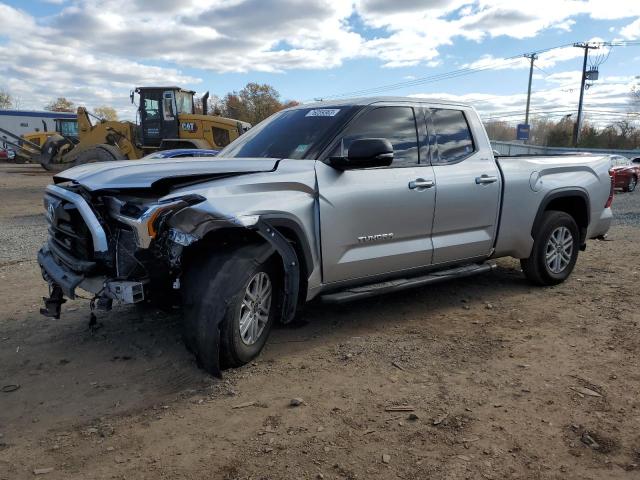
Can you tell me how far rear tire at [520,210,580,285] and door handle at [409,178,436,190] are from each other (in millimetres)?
1750

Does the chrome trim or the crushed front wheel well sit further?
the crushed front wheel well

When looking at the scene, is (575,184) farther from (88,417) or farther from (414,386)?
(88,417)

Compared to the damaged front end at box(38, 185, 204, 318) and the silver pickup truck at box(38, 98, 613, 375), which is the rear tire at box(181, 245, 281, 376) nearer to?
the silver pickup truck at box(38, 98, 613, 375)

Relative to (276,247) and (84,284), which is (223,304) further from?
(84,284)

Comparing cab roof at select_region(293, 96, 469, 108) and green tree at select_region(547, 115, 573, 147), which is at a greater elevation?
cab roof at select_region(293, 96, 469, 108)

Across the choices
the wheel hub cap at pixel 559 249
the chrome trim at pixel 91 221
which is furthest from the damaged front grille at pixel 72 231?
the wheel hub cap at pixel 559 249

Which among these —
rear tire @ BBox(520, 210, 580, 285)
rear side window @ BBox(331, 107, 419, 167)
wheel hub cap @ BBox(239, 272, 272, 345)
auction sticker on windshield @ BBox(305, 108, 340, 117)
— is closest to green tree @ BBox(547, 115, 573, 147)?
rear tire @ BBox(520, 210, 580, 285)

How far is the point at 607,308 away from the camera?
5.32 meters

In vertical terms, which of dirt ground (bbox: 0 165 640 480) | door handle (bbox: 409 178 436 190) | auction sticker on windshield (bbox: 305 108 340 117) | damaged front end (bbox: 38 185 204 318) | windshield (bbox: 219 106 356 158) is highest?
auction sticker on windshield (bbox: 305 108 340 117)

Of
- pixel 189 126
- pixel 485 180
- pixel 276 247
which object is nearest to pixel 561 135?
pixel 189 126

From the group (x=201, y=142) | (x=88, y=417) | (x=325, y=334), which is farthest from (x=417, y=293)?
(x=201, y=142)

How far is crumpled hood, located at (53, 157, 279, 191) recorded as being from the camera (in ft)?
11.7

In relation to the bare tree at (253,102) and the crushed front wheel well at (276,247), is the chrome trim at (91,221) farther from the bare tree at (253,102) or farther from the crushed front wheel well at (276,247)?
the bare tree at (253,102)

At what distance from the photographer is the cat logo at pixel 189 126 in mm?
18891
